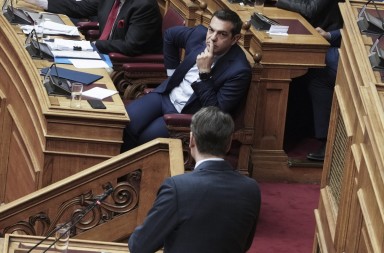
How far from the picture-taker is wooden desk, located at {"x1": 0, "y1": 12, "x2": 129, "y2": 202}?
13.7 feet

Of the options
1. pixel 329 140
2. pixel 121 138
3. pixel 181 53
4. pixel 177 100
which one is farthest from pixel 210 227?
pixel 181 53

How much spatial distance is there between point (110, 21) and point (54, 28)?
369 mm

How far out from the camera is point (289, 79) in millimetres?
4699

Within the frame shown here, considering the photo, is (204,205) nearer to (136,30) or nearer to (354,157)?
(354,157)

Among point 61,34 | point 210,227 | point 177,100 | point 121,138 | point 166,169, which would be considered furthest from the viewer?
point 61,34

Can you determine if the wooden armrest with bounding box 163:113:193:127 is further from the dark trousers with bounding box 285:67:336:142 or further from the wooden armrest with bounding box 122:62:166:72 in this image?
the wooden armrest with bounding box 122:62:166:72

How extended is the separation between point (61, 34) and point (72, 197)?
164 cm

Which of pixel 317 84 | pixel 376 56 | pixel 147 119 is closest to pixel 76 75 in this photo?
pixel 147 119

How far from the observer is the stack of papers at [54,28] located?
533cm

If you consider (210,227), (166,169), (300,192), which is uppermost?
(210,227)

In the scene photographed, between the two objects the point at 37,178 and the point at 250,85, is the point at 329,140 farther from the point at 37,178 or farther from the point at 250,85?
the point at 37,178

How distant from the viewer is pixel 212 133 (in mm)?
2730

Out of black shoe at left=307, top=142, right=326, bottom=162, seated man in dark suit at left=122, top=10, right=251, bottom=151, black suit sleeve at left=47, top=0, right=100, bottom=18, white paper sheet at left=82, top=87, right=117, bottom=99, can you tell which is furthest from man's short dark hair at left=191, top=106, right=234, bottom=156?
black suit sleeve at left=47, top=0, right=100, bottom=18

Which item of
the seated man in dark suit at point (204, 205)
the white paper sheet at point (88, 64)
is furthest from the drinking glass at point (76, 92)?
the seated man in dark suit at point (204, 205)
